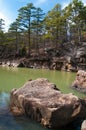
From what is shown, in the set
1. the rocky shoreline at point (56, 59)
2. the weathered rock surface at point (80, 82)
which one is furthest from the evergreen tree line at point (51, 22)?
the weathered rock surface at point (80, 82)

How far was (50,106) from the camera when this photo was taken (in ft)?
22.0

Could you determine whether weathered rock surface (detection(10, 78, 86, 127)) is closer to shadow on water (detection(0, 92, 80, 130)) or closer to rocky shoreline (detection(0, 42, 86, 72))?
shadow on water (detection(0, 92, 80, 130))

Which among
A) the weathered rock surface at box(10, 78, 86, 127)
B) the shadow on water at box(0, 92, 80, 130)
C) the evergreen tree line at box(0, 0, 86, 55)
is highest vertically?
the evergreen tree line at box(0, 0, 86, 55)

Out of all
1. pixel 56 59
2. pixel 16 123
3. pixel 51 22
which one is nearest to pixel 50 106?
pixel 16 123

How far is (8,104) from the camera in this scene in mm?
9352

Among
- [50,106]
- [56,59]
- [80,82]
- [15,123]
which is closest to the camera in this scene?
[50,106]

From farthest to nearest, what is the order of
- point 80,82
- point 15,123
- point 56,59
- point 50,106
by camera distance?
point 56,59, point 80,82, point 15,123, point 50,106

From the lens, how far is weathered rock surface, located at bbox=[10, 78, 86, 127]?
6617mm

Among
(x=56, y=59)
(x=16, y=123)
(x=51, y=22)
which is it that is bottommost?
(x=16, y=123)

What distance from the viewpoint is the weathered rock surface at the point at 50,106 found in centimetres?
662

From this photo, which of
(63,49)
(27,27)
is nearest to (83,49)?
(63,49)

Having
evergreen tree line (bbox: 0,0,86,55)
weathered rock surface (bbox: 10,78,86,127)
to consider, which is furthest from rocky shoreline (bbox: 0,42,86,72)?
weathered rock surface (bbox: 10,78,86,127)

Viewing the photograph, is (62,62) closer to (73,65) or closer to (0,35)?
(73,65)

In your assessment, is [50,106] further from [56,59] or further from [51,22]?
[51,22]
